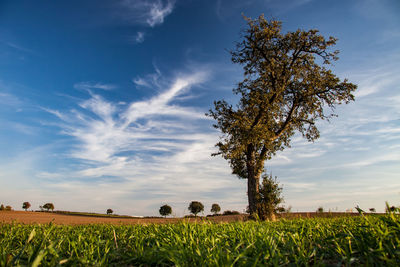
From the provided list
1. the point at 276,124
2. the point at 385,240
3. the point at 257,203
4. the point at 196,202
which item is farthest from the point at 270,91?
the point at 196,202

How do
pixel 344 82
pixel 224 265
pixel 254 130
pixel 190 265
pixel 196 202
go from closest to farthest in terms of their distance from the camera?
pixel 224 265
pixel 190 265
pixel 254 130
pixel 344 82
pixel 196 202

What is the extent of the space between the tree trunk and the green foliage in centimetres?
38

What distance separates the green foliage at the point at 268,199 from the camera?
17375 millimetres

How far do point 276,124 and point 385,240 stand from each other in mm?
18003

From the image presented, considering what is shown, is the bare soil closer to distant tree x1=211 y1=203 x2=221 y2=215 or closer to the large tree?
the large tree

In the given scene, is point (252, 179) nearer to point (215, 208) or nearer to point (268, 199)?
point (268, 199)

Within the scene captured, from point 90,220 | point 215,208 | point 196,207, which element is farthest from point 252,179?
point 215,208

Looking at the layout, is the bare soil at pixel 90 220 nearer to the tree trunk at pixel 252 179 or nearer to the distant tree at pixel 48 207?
the tree trunk at pixel 252 179

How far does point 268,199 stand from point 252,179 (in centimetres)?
195

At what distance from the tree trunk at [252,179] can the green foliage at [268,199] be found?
383 millimetres

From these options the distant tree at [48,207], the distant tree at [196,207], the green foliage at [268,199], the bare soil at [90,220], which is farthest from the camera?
the distant tree at [48,207]

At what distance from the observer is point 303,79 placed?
20734 millimetres

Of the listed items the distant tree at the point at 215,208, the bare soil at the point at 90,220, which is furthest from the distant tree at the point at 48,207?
the distant tree at the point at 215,208

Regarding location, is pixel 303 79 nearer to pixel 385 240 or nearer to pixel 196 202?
pixel 385 240
